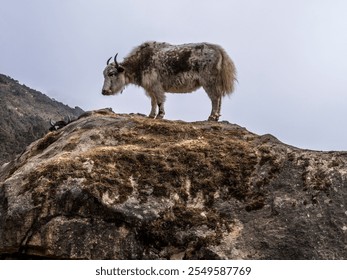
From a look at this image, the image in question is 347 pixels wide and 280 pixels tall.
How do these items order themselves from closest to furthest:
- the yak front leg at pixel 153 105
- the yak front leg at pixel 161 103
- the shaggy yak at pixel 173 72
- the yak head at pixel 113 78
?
the shaggy yak at pixel 173 72 → the yak front leg at pixel 161 103 → the yak front leg at pixel 153 105 → the yak head at pixel 113 78

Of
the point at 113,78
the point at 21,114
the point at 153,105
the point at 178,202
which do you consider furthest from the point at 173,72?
the point at 21,114

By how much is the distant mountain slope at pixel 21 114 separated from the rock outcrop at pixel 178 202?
2637 inches

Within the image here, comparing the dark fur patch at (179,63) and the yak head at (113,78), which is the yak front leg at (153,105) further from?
the yak head at (113,78)

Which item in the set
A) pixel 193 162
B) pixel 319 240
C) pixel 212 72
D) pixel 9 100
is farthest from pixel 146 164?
pixel 9 100

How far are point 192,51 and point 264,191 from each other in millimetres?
7174

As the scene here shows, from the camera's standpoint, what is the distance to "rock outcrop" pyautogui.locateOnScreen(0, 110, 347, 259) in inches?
344

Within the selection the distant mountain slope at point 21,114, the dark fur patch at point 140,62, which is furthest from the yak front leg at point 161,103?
the distant mountain slope at point 21,114

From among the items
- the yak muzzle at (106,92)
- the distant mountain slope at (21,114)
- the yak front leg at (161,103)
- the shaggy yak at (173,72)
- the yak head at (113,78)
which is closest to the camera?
the shaggy yak at (173,72)

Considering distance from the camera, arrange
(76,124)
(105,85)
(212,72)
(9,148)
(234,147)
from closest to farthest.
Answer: (234,147), (76,124), (212,72), (105,85), (9,148)

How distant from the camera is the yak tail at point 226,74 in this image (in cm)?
1551

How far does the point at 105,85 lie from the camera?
1712 centimetres

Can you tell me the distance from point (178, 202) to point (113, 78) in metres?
8.40

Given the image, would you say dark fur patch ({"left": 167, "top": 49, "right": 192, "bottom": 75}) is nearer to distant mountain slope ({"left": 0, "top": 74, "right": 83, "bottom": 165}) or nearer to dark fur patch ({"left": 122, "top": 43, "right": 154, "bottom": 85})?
dark fur patch ({"left": 122, "top": 43, "right": 154, "bottom": 85})

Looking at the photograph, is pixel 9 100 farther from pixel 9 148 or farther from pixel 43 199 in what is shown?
pixel 43 199
